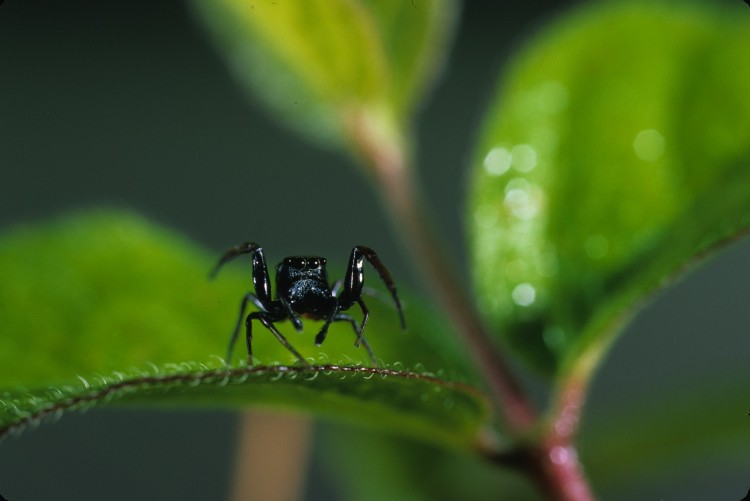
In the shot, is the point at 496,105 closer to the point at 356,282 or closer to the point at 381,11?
the point at 381,11

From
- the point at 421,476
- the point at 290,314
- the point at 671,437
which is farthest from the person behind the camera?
the point at 421,476

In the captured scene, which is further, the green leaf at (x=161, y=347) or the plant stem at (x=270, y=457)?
the plant stem at (x=270, y=457)

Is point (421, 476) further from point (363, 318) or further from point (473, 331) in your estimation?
point (363, 318)

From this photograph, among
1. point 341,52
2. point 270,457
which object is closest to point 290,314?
point 341,52

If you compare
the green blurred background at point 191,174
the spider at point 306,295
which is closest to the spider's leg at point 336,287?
the spider at point 306,295

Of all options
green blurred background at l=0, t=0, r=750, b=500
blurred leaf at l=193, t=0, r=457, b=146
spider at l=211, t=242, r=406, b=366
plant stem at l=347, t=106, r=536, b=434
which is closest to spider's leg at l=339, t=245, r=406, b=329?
spider at l=211, t=242, r=406, b=366

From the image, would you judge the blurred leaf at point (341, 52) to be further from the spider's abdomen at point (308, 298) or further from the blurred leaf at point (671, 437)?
the blurred leaf at point (671, 437)

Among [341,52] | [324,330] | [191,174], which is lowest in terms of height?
[324,330]
